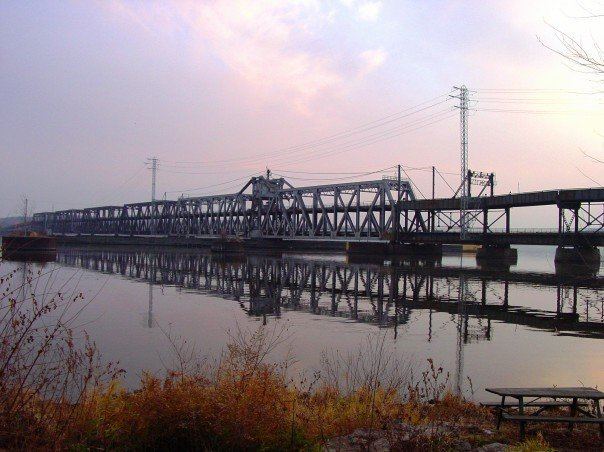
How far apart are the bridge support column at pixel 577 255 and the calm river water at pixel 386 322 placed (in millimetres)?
27198

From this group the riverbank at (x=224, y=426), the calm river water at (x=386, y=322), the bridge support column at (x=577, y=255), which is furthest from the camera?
the bridge support column at (x=577, y=255)

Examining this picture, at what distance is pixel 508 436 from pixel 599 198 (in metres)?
58.7

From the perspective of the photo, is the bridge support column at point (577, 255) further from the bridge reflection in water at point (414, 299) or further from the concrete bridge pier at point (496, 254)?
the bridge reflection in water at point (414, 299)

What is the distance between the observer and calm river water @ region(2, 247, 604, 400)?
11.9m

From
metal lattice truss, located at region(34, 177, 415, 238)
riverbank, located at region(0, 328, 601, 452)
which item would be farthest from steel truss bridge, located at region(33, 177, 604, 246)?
riverbank, located at region(0, 328, 601, 452)

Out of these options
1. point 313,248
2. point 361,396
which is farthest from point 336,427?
point 313,248

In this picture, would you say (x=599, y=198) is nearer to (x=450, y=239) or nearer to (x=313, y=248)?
(x=450, y=239)

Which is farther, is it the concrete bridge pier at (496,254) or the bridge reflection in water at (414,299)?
the concrete bridge pier at (496,254)

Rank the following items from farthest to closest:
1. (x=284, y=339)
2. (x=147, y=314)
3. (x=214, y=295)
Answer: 1. (x=214, y=295)
2. (x=147, y=314)
3. (x=284, y=339)

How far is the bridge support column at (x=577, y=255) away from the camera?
57.8 meters

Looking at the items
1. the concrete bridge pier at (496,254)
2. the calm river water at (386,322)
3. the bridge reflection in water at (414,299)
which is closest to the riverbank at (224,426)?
the calm river water at (386,322)

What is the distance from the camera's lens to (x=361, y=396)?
25.8ft

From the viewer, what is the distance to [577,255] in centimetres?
5806

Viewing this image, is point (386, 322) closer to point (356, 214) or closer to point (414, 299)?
point (414, 299)
